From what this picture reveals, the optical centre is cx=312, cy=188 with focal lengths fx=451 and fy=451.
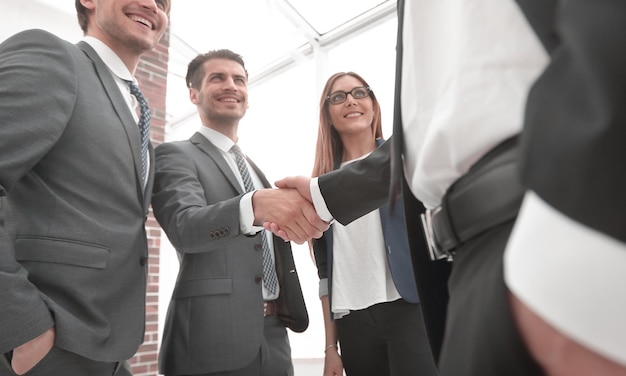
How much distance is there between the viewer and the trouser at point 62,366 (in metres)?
1.11

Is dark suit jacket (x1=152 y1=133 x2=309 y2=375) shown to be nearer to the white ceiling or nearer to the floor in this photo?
the floor

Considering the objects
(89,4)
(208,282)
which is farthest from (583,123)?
(89,4)

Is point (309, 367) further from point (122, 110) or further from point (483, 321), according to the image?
point (483, 321)

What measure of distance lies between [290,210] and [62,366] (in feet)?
2.61

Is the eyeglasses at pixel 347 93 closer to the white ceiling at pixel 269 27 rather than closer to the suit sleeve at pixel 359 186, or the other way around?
the suit sleeve at pixel 359 186

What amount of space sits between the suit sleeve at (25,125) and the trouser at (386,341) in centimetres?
125

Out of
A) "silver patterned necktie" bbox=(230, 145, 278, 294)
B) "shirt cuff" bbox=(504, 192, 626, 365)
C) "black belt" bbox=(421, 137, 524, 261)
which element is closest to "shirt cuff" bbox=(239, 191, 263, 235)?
"silver patterned necktie" bbox=(230, 145, 278, 294)

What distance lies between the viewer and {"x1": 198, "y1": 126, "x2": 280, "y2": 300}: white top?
1641 mm

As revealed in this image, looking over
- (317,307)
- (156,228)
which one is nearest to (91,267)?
(156,228)

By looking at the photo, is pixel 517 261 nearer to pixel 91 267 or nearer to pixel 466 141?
pixel 466 141

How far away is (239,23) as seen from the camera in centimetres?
569

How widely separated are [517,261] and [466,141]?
172 mm

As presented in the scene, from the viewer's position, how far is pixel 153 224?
347cm

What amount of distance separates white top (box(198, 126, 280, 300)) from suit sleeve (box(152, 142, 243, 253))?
0.03 metres
